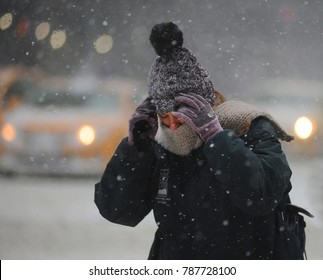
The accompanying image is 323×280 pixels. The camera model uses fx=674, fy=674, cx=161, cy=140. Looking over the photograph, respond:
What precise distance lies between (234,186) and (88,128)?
8.11 metres

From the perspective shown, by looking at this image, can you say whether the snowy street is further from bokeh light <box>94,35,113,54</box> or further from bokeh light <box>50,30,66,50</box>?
bokeh light <box>94,35,113,54</box>

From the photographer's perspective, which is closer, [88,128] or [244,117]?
[244,117]

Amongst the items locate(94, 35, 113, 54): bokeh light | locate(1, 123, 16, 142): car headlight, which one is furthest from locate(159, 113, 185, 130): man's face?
locate(94, 35, 113, 54): bokeh light

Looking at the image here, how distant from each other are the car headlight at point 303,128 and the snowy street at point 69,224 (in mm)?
1316

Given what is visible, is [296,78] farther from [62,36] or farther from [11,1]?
[11,1]

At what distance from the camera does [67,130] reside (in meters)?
9.66

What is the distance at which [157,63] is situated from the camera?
2.16m

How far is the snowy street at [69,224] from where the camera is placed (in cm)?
550

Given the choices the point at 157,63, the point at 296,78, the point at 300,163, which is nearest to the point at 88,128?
the point at 300,163

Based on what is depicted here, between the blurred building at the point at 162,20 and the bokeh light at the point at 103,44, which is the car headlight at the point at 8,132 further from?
the bokeh light at the point at 103,44

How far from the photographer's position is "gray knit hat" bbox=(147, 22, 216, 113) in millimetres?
2086

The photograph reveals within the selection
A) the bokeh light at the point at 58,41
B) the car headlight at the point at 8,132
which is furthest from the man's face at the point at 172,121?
the bokeh light at the point at 58,41

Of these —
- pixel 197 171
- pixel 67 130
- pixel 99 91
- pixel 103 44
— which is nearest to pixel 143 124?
pixel 197 171
